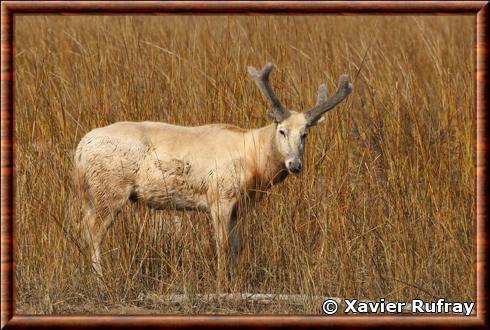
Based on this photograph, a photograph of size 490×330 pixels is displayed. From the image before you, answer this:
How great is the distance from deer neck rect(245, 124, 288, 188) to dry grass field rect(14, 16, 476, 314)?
5.0 inches

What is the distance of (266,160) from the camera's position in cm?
785

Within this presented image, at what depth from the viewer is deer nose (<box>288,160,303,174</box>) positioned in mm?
7379

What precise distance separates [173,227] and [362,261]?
147 cm

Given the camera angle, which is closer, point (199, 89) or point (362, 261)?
point (362, 261)

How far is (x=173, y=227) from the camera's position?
758cm

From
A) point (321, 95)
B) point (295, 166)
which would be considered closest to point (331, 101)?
point (321, 95)

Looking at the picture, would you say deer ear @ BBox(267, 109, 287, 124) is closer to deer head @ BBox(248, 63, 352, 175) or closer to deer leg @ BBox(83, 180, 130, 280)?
deer head @ BBox(248, 63, 352, 175)

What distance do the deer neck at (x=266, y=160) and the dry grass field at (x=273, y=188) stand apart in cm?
13

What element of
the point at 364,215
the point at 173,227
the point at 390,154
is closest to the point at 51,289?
the point at 173,227

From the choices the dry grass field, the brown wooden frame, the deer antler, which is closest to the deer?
the deer antler

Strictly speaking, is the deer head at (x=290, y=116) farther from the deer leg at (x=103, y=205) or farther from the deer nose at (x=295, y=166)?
the deer leg at (x=103, y=205)

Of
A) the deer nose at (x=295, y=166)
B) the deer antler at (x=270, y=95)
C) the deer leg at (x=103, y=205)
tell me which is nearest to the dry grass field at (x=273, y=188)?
the deer leg at (x=103, y=205)

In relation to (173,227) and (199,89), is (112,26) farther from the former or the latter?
(173,227)

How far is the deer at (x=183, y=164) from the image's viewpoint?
7.69 metres
